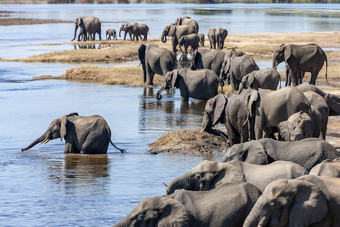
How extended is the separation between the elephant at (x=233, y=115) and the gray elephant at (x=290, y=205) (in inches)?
245

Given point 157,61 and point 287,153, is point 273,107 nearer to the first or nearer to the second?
point 287,153

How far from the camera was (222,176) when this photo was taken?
8383mm

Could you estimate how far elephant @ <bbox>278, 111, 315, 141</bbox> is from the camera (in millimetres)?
11469

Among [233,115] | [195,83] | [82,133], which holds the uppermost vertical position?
[233,115]

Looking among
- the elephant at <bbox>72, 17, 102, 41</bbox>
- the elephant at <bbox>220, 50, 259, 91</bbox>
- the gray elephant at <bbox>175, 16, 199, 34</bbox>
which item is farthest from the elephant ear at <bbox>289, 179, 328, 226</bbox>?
the elephant at <bbox>72, 17, 102, 41</bbox>

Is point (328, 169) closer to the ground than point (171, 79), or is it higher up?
higher up

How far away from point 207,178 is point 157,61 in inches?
700

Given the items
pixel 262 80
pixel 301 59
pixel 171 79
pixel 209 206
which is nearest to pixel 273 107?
pixel 209 206

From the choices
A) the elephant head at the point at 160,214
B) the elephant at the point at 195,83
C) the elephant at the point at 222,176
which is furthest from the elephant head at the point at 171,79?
the elephant head at the point at 160,214

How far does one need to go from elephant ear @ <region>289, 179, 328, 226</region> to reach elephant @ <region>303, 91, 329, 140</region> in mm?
5384

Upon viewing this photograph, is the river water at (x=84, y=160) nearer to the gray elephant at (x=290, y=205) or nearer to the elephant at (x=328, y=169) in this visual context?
the elephant at (x=328, y=169)

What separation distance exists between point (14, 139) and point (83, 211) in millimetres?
6822

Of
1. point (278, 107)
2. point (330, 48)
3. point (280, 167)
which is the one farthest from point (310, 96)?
point (330, 48)

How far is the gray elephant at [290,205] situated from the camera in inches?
273
